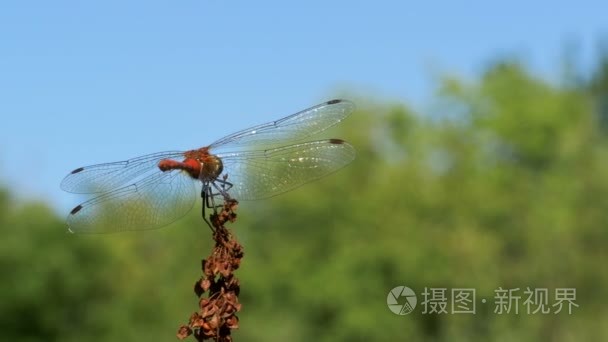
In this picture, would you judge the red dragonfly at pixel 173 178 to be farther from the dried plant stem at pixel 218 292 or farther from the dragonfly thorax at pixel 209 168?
the dried plant stem at pixel 218 292

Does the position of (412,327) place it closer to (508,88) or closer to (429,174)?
(429,174)

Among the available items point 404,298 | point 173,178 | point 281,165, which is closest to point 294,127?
point 281,165

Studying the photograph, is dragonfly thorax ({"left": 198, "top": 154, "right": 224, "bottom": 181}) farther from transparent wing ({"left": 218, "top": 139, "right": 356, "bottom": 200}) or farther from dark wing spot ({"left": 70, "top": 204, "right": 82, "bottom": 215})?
dark wing spot ({"left": 70, "top": 204, "right": 82, "bottom": 215})

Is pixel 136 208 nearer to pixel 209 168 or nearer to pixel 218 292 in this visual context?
pixel 209 168

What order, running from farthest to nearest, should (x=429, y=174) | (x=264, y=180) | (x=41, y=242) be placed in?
(x=429, y=174)
(x=41, y=242)
(x=264, y=180)

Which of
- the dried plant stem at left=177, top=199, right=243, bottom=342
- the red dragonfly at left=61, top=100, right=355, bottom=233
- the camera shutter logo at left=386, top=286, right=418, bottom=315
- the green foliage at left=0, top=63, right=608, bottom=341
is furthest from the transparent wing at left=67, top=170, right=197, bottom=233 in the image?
the green foliage at left=0, top=63, right=608, bottom=341

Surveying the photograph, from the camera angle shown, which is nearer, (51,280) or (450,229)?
(51,280)

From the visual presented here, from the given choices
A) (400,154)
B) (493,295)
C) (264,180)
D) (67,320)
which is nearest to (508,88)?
(400,154)
